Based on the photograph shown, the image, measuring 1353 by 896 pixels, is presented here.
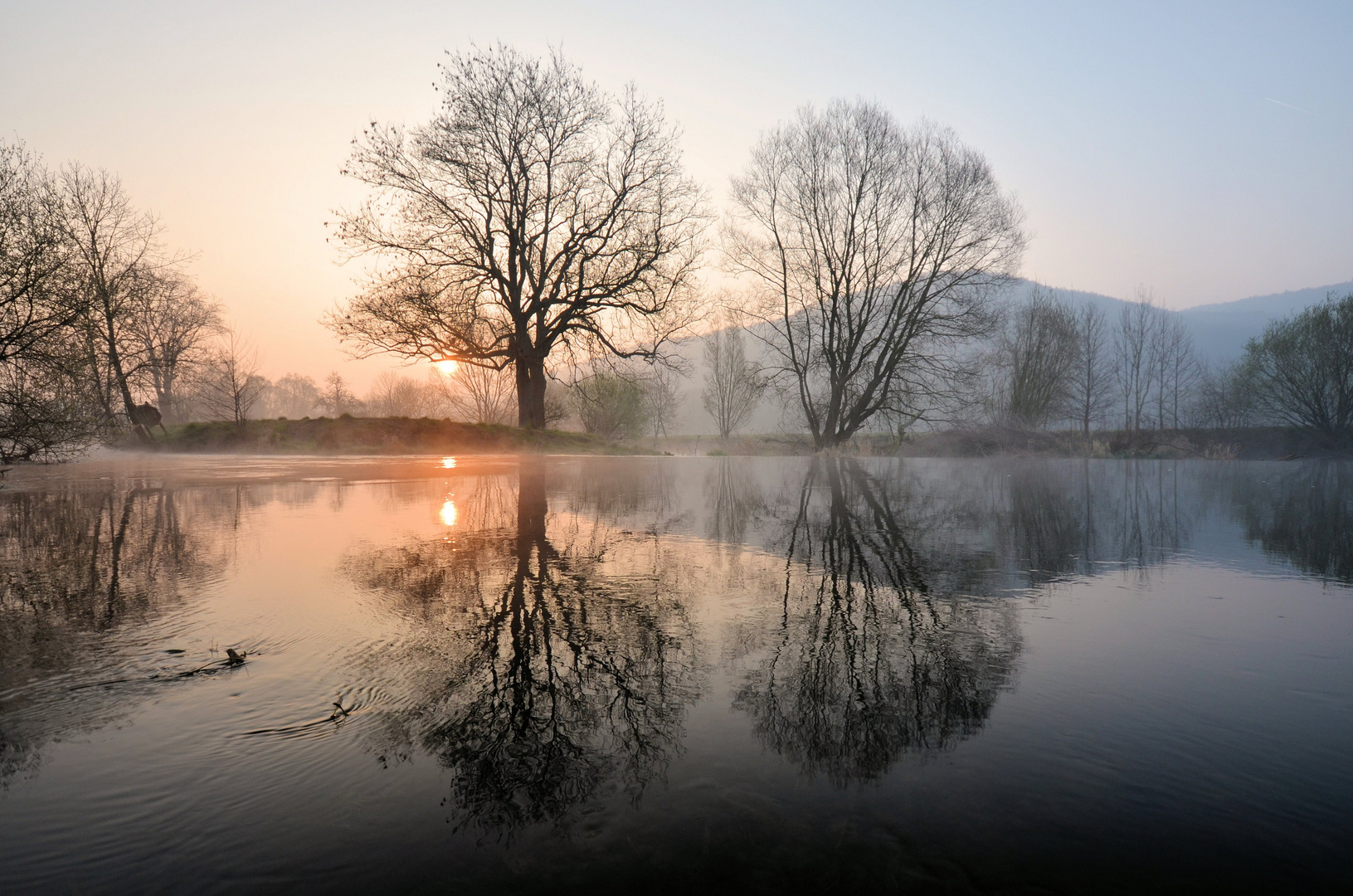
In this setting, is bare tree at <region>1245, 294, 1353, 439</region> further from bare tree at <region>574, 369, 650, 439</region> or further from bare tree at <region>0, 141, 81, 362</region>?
bare tree at <region>0, 141, 81, 362</region>

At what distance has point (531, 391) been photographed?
76.7 feet

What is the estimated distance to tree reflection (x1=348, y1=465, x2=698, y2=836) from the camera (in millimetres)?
1758

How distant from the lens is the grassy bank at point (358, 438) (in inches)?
826

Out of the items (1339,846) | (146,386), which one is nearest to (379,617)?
(1339,846)

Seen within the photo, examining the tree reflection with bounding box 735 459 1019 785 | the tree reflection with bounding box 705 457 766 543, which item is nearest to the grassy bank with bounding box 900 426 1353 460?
the tree reflection with bounding box 705 457 766 543

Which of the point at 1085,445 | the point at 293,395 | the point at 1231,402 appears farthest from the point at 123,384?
the point at 293,395

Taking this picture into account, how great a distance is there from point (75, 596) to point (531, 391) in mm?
19902

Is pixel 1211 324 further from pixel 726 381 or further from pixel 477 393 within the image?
pixel 477 393

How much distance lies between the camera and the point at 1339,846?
57.9 inches

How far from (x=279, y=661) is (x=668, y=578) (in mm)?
2074

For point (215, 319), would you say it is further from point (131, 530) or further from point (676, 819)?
point (676, 819)

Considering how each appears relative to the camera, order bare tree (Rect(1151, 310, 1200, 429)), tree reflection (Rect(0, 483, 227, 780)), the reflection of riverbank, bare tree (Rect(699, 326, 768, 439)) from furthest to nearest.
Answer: bare tree (Rect(699, 326, 768, 439)) < bare tree (Rect(1151, 310, 1200, 429)) < tree reflection (Rect(0, 483, 227, 780)) < the reflection of riverbank

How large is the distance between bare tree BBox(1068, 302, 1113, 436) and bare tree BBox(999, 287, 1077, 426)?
1132 mm

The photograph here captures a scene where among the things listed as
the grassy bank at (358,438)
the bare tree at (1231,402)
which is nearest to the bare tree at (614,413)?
the grassy bank at (358,438)
